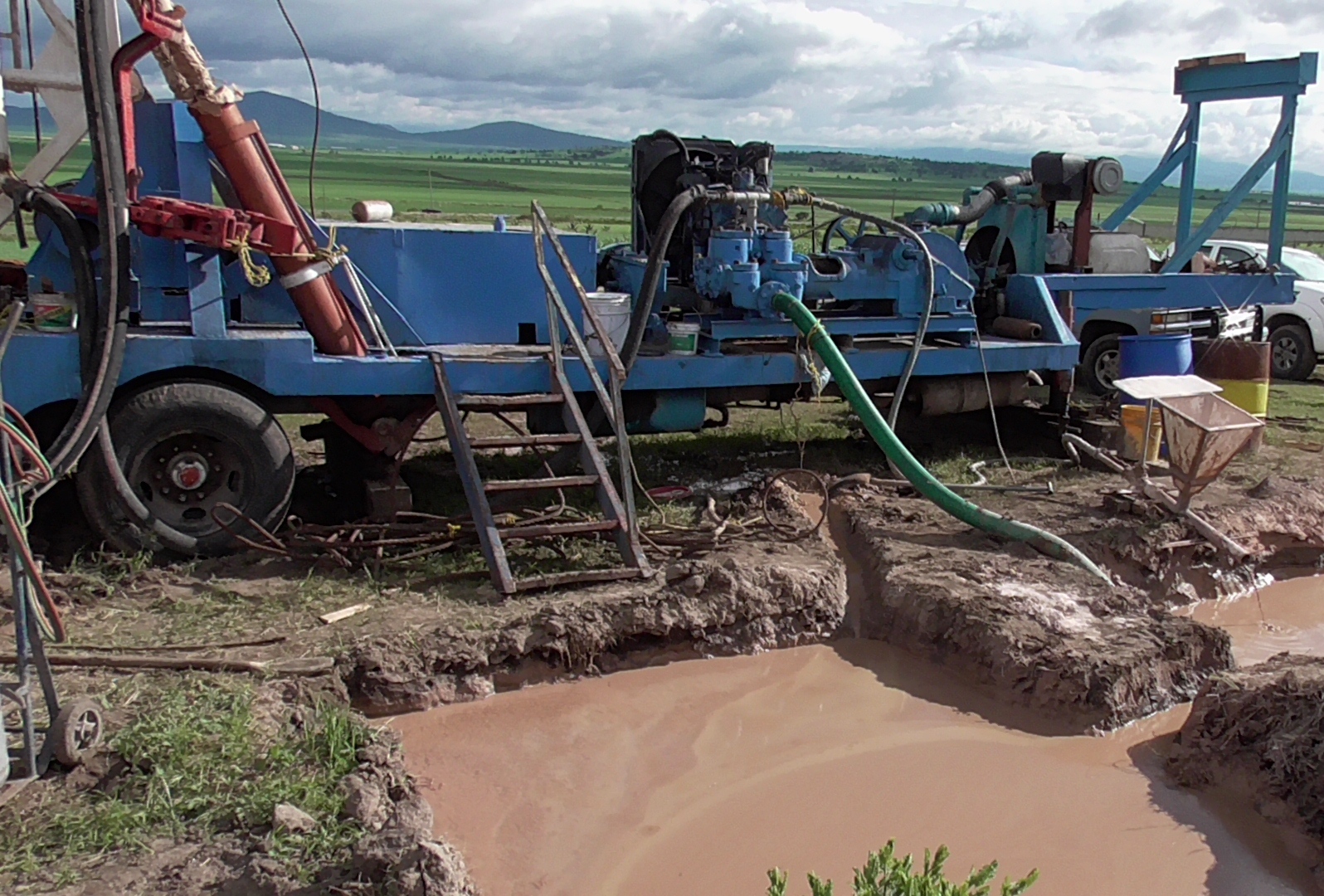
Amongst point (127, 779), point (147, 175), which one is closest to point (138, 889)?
point (127, 779)

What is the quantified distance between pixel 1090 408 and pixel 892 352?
119 inches

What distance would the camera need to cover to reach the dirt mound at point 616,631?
5.21 m

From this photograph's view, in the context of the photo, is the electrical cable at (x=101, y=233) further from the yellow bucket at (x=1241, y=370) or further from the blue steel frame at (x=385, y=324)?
the yellow bucket at (x=1241, y=370)

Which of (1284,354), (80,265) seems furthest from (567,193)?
(80,265)

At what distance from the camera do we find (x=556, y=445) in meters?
6.79

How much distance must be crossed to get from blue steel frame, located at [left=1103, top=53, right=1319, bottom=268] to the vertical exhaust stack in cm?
765

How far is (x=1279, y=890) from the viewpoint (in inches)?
167

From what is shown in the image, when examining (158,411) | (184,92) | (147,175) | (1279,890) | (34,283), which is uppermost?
(184,92)

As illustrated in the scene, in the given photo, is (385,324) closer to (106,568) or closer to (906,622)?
(106,568)

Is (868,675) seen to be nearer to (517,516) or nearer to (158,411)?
(517,516)

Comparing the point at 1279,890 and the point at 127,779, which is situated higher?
the point at 127,779

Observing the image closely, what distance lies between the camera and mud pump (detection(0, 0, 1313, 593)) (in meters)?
6.02

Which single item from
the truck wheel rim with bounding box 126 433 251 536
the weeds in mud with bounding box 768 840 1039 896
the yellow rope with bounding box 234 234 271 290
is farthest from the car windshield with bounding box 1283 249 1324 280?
the weeds in mud with bounding box 768 840 1039 896

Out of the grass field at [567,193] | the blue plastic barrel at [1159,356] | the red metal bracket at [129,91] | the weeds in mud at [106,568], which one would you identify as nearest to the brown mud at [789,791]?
the weeds in mud at [106,568]
